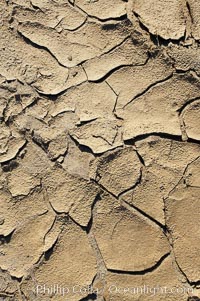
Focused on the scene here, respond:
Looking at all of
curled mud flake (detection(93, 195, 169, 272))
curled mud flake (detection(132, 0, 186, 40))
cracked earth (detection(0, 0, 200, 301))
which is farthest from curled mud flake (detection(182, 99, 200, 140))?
curled mud flake (detection(93, 195, 169, 272))

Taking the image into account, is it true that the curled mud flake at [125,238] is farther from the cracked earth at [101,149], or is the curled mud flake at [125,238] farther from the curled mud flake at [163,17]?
the curled mud flake at [163,17]

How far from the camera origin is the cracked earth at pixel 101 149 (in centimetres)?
249

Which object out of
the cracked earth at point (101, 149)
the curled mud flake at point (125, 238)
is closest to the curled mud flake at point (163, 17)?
the cracked earth at point (101, 149)

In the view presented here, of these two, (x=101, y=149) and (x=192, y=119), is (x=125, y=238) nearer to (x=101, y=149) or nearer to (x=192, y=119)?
(x=101, y=149)

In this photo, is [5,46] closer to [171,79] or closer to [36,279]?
[171,79]

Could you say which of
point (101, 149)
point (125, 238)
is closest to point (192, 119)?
point (101, 149)

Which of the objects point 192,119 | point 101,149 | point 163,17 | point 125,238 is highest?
point 163,17

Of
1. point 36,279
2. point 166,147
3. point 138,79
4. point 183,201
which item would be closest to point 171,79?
point 138,79

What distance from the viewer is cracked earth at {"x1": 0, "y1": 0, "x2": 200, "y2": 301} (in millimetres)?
2494

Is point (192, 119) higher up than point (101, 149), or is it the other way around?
point (192, 119)

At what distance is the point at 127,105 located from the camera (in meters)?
2.56

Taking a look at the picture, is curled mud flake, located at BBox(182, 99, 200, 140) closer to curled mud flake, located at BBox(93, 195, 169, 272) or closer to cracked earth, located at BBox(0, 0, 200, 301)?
cracked earth, located at BBox(0, 0, 200, 301)

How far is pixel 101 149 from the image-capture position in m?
2.56

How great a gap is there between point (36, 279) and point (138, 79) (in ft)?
3.21
